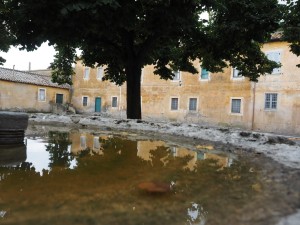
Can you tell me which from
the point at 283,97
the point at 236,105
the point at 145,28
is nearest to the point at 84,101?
the point at 236,105

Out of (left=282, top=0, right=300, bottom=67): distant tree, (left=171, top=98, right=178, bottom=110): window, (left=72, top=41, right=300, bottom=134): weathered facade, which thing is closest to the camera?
(left=282, top=0, right=300, bottom=67): distant tree

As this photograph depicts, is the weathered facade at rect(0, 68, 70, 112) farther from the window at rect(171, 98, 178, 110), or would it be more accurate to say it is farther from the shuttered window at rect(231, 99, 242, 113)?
the shuttered window at rect(231, 99, 242, 113)

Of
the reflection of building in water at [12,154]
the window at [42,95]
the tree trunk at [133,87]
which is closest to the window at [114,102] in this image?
the window at [42,95]

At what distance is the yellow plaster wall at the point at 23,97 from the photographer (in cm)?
2880

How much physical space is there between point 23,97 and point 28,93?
792 mm

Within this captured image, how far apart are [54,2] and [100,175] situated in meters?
5.90

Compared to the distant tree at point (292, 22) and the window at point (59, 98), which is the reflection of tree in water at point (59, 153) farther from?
the window at point (59, 98)

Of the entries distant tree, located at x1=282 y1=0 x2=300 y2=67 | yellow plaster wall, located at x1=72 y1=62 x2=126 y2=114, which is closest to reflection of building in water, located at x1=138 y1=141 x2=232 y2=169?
distant tree, located at x1=282 y1=0 x2=300 y2=67

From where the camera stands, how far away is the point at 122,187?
2.92 meters

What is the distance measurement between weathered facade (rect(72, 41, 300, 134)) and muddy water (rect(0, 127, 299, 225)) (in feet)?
62.8

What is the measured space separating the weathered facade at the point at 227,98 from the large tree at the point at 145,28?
28.8 feet

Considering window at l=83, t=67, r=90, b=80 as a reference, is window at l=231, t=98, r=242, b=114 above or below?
below

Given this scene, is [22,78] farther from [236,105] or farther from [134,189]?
[134,189]

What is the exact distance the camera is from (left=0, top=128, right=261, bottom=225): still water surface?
2176 mm
